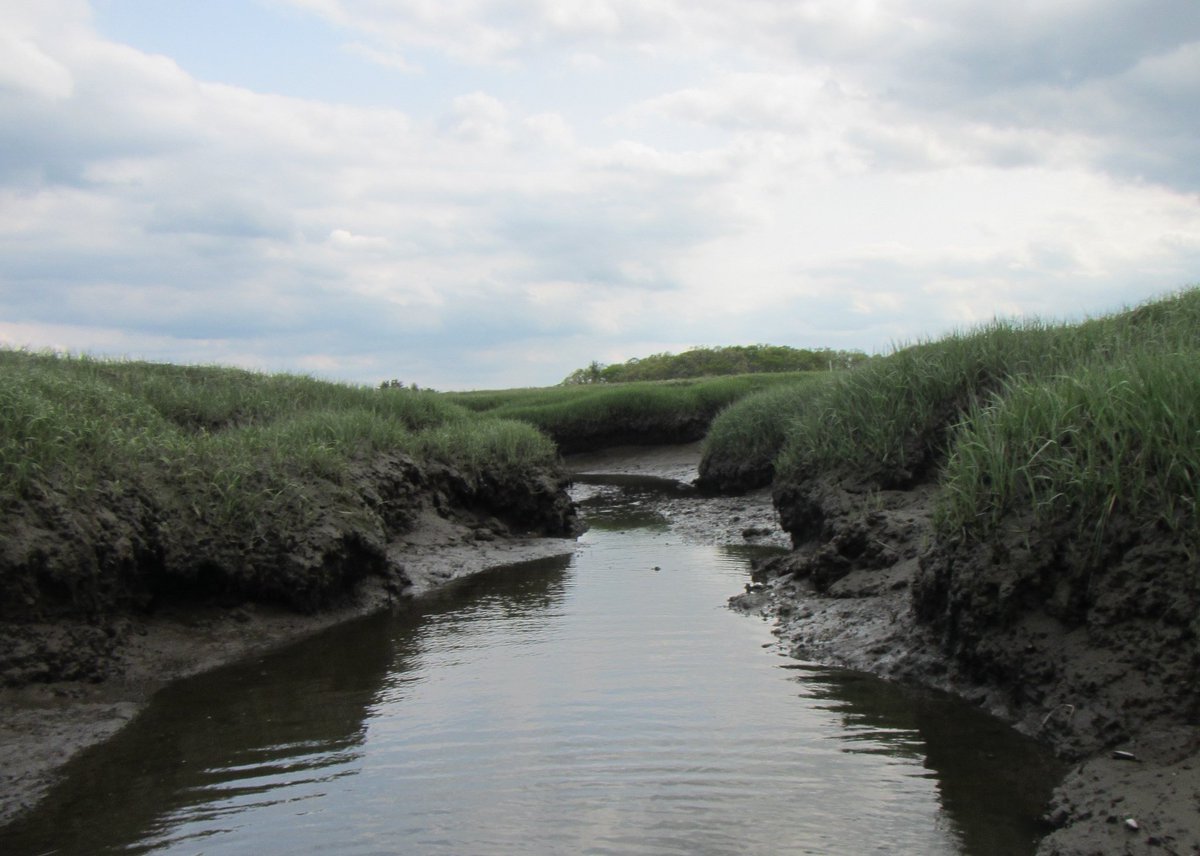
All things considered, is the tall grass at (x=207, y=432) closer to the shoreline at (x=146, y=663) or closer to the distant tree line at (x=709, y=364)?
the shoreline at (x=146, y=663)

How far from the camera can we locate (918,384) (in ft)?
31.9

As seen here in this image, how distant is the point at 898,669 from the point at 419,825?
3.51 metres

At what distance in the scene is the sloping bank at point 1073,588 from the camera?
163 inches

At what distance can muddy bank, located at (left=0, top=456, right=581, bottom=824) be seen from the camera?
5520mm

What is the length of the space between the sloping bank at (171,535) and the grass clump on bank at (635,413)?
13.4 m

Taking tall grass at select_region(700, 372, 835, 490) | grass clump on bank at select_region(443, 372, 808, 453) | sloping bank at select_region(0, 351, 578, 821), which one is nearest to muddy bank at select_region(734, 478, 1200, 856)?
sloping bank at select_region(0, 351, 578, 821)

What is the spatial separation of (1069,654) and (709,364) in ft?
110

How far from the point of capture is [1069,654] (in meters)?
4.94

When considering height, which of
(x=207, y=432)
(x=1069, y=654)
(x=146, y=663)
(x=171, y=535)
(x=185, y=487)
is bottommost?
(x=146, y=663)

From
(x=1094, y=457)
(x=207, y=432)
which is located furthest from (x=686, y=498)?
(x=1094, y=457)

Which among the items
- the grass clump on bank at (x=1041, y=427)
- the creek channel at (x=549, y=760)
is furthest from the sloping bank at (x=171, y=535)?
the grass clump on bank at (x=1041, y=427)

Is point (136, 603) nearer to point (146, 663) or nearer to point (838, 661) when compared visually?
point (146, 663)

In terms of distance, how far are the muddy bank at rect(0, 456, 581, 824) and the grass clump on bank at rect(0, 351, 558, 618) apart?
2cm

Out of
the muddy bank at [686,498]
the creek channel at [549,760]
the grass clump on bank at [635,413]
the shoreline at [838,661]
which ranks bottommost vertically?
the creek channel at [549,760]
